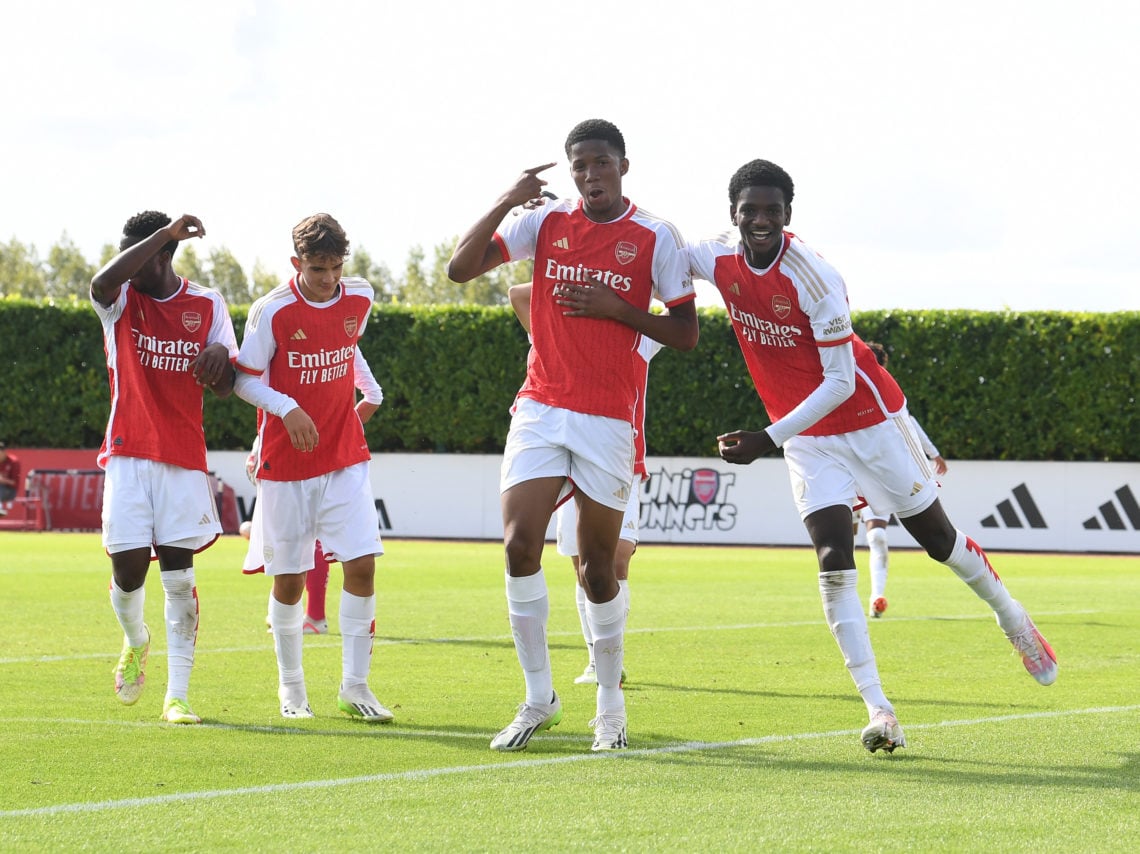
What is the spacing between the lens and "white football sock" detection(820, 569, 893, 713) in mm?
6703

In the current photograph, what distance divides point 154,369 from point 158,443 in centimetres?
36

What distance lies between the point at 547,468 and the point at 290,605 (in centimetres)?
190

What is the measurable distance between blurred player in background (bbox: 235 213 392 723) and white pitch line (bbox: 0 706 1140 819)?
153 centimetres

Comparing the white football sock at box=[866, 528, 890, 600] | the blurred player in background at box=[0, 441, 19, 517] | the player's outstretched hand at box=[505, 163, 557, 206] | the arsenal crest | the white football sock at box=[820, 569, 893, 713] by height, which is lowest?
the blurred player in background at box=[0, 441, 19, 517]

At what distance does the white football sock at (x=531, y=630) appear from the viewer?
22.1 ft

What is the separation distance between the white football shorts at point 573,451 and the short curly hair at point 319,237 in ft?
4.73

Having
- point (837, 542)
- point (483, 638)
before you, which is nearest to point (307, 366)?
point (837, 542)

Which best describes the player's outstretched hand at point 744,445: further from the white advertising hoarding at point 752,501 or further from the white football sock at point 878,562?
the white advertising hoarding at point 752,501

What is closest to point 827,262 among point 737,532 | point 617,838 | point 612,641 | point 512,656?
point 612,641

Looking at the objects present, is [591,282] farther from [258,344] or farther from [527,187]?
[258,344]

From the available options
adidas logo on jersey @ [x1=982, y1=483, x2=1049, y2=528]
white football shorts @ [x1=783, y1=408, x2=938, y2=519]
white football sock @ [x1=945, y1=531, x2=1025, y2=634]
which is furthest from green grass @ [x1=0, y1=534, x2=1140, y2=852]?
adidas logo on jersey @ [x1=982, y1=483, x2=1049, y2=528]

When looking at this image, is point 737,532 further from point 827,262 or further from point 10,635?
point 827,262

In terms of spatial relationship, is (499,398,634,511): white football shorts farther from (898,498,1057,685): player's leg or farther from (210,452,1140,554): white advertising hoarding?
(210,452,1140,554): white advertising hoarding

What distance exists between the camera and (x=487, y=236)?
22.1 feet
